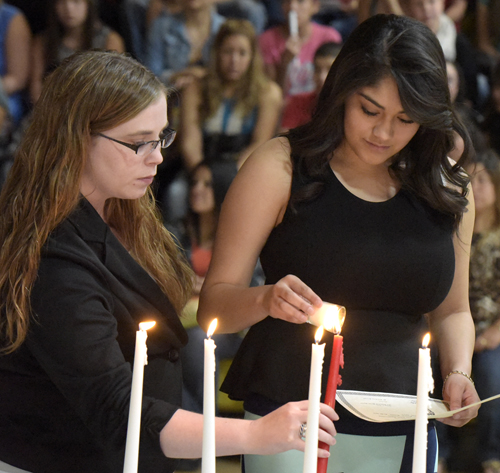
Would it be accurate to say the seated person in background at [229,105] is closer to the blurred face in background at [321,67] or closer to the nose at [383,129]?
the blurred face in background at [321,67]

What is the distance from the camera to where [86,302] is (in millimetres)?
1140

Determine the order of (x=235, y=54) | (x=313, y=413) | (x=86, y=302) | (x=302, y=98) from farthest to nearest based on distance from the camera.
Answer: (x=302, y=98), (x=235, y=54), (x=86, y=302), (x=313, y=413)

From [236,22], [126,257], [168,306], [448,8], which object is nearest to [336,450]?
[168,306]

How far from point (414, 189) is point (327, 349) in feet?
1.34

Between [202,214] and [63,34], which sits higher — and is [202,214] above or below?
below

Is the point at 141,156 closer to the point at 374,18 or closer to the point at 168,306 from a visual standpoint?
the point at 168,306

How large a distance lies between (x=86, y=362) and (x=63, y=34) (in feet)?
9.88

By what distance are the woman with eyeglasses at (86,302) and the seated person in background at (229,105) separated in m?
2.48

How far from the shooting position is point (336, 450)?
148 cm

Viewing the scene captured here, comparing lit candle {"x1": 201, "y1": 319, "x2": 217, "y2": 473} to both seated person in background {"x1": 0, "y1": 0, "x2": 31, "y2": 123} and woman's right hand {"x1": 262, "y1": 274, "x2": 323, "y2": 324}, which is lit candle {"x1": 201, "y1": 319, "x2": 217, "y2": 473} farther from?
seated person in background {"x1": 0, "y1": 0, "x2": 31, "y2": 123}

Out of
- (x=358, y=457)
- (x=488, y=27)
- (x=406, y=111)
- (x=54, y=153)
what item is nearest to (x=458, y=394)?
(x=358, y=457)

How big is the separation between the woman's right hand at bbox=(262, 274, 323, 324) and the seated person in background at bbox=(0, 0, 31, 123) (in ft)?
9.15

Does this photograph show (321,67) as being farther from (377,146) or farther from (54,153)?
(54,153)

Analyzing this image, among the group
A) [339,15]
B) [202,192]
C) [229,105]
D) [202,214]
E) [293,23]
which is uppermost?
[339,15]
